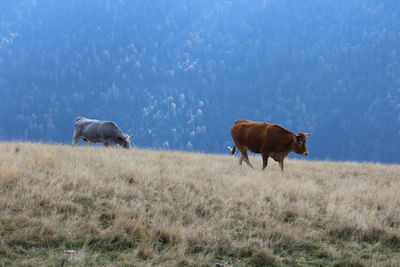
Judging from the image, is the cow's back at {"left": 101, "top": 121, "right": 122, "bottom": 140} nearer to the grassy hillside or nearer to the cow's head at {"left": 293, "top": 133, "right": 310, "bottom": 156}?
the cow's head at {"left": 293, "top": 133, "right": 310, "bottom": 156}

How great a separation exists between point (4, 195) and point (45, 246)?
75.8 inches

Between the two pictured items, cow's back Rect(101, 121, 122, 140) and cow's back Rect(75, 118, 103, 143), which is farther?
cow's back Rect(75, 118, 103, 143)

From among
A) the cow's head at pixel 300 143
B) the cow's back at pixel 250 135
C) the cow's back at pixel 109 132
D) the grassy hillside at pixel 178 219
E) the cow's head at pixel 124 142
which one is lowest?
the grassy hillside at pixel 178 219

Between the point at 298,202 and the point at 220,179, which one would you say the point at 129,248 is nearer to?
the point at 298,202

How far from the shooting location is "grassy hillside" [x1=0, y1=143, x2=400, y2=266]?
695 centimetres

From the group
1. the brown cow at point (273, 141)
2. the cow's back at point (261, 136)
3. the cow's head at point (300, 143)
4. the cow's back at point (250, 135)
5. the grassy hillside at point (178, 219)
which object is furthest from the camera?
the cow's back at point (250, 135)

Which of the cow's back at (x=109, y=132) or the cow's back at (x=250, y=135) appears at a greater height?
the cow's back at (x=109, y=132)

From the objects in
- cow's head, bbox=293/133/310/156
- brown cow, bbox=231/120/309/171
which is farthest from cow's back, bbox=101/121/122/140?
cow's head, bbox=293/133/310/156

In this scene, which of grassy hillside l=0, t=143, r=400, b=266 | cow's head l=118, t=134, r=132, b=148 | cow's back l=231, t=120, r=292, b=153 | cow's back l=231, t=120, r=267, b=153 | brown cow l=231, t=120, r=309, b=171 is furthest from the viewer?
cow's head l=118, t=134, r=132, b=148

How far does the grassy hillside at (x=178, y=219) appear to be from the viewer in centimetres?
695

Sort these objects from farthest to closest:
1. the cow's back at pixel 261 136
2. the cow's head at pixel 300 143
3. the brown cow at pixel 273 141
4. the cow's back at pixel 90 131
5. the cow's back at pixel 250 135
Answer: the cow's back at pixel 90 131 → the cow's back at pixel 250 135 → the cow's back at pixel 261 136 → the brown cow at pixel 273 141 → the cow's head at pixel 300 143

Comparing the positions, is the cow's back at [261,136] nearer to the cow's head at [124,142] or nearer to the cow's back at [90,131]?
the cow's head at [124,142]

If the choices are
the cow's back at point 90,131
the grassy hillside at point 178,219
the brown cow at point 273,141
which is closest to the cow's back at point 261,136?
the brown cow at point 273,141

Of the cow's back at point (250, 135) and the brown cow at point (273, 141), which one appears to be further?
the cow's back at point (250, 135)
